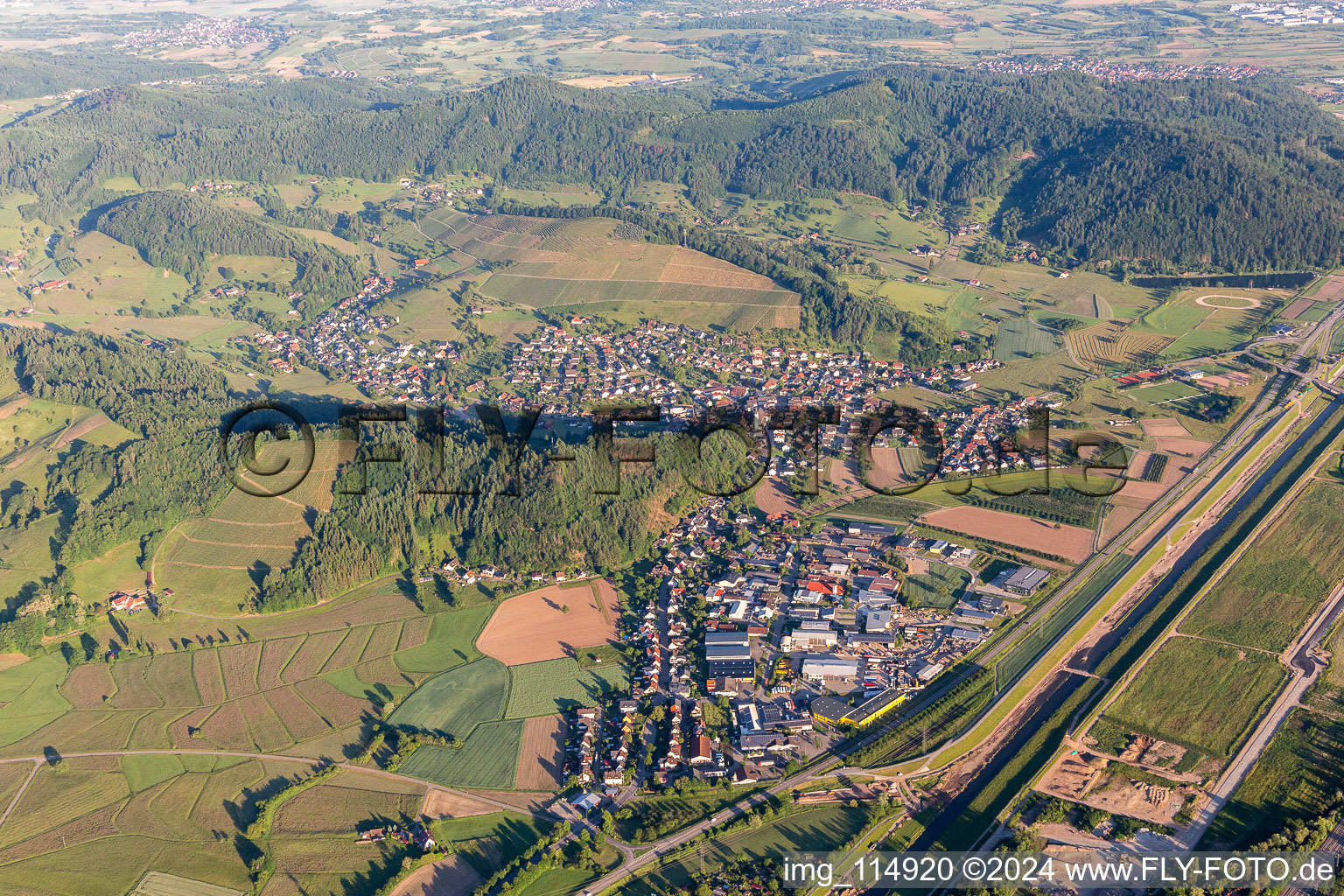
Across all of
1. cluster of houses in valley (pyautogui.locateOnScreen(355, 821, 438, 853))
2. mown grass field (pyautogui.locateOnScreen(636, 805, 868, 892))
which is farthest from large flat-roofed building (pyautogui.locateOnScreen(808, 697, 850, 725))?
cluster of houses in valley (pyautogui.locateOnScreen(355, 821, 438, 853))

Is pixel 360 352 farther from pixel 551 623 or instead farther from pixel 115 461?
pixel 551 623

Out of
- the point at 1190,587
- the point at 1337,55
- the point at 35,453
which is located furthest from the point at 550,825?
the point at 1337,55

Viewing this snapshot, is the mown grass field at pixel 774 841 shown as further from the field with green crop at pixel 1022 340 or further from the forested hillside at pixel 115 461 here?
the field with green crop at pixel 1022 340

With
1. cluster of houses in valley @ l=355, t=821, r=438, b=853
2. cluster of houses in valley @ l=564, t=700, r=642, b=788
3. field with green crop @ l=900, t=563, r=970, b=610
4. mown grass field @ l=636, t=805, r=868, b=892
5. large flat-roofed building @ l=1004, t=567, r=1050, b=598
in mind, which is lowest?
cluster of houses in valley @ l=355, t=821, r=438, b=853

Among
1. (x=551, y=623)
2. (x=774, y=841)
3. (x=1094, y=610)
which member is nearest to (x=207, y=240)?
(x=551, y=623)

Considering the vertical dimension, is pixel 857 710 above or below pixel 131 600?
above

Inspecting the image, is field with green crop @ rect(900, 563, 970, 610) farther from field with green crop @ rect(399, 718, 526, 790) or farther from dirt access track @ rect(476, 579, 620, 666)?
field with green crop @ rect(399, 718, 526, 790)

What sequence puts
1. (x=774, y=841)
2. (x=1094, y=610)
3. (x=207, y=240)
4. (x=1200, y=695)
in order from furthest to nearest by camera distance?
(x=207, y=240) < (x=1094, y=610) < (x=1200, y=695) < (x=774, y=841)
